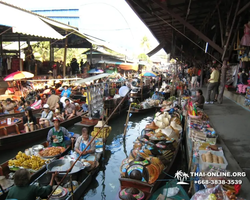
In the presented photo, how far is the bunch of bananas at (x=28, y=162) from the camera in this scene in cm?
530

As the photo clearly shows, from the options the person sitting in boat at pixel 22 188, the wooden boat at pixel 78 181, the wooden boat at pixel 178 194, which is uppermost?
the person sitting in boat at pixel 22 188

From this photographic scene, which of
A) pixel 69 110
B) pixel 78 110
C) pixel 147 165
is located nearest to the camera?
pixel 147 165

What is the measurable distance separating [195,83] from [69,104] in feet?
32.7

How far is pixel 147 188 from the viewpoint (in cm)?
425

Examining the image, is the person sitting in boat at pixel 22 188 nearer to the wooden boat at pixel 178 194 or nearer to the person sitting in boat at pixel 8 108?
the wooden boat at pixel 178 194

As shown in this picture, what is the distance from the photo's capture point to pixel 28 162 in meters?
5.47

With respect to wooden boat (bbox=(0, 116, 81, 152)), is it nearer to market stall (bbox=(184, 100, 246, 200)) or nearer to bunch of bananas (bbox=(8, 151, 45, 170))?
bunch of bananas (bbox=(8, 151, 45, 170))

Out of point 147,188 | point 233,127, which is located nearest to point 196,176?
point 147,188

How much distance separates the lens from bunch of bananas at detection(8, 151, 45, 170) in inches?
209

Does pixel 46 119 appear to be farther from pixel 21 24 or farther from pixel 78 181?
pixel 21 24

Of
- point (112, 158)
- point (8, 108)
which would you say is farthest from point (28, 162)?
point (8, 108)

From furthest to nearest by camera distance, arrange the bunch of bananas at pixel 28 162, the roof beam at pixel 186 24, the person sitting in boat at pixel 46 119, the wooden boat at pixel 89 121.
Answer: the wooden boat at pixel 89 121
the person sitting in boat at pixel 46 119
the roof beam at pixel 186 24
the bunch of bananas at pixel 28 162

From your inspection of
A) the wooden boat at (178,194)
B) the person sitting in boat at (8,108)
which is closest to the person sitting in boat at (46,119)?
the person sitting in boat at (8,108)

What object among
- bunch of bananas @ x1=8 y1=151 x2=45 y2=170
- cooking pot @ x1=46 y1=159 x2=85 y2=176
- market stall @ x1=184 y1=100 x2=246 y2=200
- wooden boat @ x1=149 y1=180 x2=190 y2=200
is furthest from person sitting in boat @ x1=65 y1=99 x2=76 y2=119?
wooden boat @ x1=149 y1=180 x2=190 y2=200
